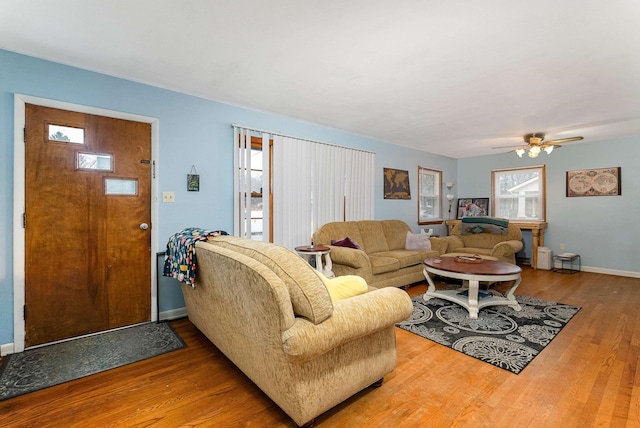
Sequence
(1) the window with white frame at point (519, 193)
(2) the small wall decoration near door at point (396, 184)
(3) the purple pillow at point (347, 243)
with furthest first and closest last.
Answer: (1) the window with white frame at point (519, 193) → (2) the small wall decoration near door at point (396, 184) → (3) the purple pillow at point (347, 243)

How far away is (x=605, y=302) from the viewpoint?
11.6 feet

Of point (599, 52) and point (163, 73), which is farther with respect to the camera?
point (163, 73)

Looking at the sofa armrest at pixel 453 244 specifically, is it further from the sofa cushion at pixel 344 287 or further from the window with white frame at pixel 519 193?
the sofa cushion at pixel 344 287

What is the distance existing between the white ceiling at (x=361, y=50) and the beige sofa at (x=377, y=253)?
5.54 feet

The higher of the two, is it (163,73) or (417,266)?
(163,73)

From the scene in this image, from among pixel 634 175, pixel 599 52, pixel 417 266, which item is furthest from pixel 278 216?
pixel 634 175

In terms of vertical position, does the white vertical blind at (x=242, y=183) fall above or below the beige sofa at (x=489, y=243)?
above

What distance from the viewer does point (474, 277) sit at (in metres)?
3.05

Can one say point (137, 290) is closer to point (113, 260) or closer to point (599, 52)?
point (113, 260)

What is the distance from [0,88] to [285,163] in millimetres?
2580

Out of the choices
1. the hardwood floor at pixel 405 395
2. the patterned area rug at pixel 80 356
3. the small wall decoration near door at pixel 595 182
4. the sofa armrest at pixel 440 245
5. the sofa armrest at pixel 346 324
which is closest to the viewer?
the sofa armrest at pixel 346 324

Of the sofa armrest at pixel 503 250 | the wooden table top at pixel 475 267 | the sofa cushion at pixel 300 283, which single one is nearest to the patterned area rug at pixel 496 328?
the wooden table top at pixel 475 267

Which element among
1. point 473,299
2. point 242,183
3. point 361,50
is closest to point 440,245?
point 473,299

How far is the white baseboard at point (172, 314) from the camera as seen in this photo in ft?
9.95
